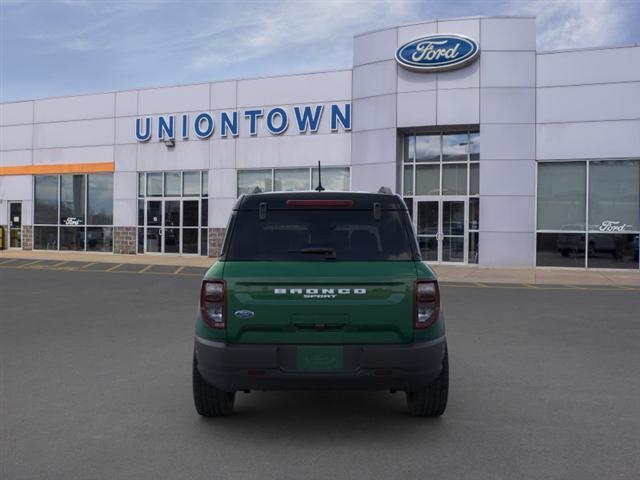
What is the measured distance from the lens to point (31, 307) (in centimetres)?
1095

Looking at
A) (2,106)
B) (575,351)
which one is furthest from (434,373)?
(2,106)

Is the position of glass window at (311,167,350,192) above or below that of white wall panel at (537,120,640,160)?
below

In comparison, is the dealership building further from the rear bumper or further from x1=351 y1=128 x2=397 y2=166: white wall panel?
the rear bumper

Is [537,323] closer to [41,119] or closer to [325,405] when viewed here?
[325,405]

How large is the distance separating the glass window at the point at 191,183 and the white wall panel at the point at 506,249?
11.4 m

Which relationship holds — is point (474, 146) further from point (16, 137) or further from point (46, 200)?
point (16, 137)

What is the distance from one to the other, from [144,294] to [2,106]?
20382mm

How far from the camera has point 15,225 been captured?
1113 inches

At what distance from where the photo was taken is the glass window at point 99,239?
85.5 feet

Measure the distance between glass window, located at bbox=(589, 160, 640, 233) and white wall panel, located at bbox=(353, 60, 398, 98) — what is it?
23.6 feet

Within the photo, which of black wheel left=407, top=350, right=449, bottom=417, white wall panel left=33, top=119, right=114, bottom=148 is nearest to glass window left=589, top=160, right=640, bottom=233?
black wheel left=407, top=350, right=449, bottom=417

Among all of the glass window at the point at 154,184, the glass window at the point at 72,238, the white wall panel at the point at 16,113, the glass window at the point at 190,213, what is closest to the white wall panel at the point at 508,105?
the glass window at the point at 190,213

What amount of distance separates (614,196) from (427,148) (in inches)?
247

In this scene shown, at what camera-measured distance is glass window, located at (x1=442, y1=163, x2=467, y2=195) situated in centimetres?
2092
